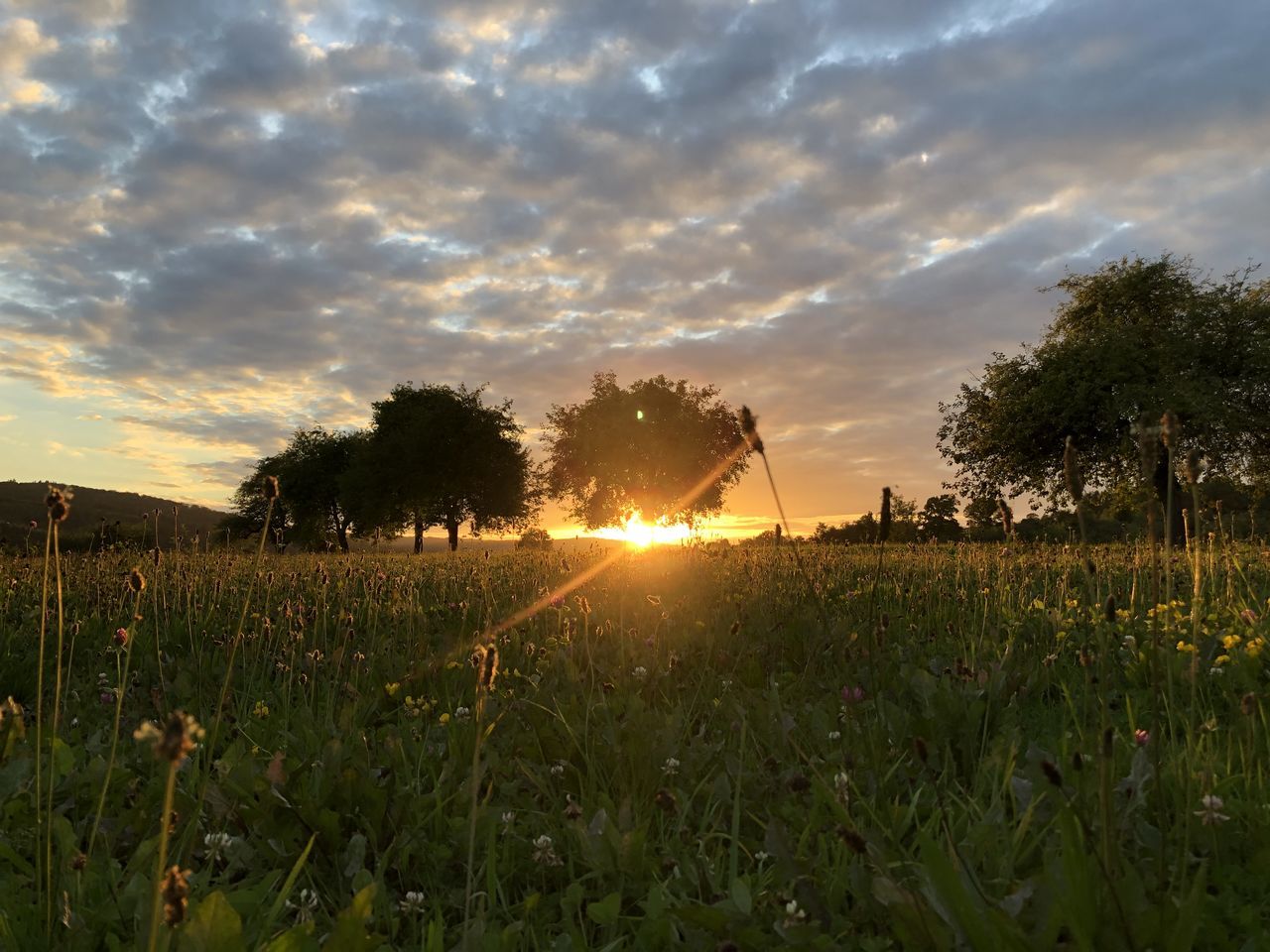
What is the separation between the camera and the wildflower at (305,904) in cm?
243

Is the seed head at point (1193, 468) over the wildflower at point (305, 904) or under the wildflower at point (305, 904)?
over

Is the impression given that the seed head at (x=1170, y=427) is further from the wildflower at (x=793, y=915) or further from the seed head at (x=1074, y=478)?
the wildflower at (x=793, y=915)

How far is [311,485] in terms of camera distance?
208ft

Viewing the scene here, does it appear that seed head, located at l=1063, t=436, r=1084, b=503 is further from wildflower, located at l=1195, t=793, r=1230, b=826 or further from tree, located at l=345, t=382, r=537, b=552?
tree, located at l=345, t=382, r=537, b=552

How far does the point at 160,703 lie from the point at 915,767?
4355mm

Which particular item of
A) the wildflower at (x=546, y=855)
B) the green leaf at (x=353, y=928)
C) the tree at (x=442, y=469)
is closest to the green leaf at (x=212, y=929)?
the green leaf at (x=353, y=928)

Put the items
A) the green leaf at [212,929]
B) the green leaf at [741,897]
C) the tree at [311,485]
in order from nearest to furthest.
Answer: the green leaf at [212,929], the green leaf at [741,897], the tree at [311,485]

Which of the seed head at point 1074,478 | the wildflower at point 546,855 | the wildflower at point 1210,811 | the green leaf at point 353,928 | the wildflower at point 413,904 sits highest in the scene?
the seed head at point 1074,478

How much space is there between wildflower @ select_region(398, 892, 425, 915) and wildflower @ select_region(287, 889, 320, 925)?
270mm

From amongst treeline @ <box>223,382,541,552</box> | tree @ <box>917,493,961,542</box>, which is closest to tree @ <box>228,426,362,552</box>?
treeline @ <box>223,382,541,552</box>

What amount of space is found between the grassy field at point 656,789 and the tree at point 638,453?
49.7m

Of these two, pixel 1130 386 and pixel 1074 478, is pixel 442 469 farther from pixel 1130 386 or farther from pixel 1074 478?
pixel 1074 478

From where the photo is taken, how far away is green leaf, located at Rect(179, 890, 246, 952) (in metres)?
1.92

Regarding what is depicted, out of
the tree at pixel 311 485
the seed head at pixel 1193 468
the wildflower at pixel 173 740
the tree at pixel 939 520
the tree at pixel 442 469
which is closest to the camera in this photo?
the wildflower at pixel 173 740
